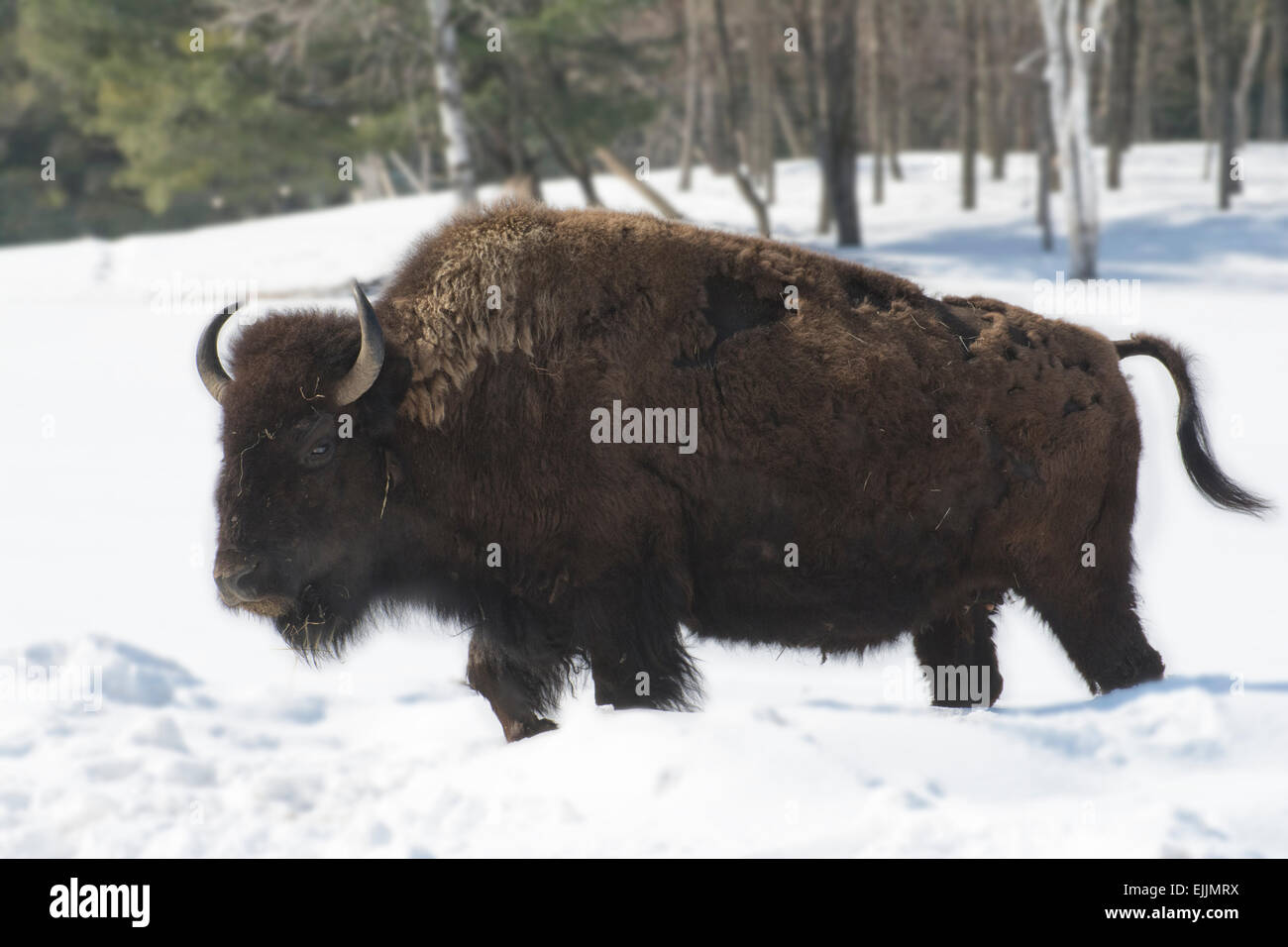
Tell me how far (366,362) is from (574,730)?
4.70ft

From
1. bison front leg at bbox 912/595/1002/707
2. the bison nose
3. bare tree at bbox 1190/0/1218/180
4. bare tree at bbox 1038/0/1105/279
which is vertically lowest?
bison front leg at bbox 912/595/1002/707

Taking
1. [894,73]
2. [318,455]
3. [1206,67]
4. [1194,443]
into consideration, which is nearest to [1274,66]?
[1206,67]

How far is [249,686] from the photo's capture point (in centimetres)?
593

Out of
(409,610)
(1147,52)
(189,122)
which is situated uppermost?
(1147,52)

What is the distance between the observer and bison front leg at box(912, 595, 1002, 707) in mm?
5477

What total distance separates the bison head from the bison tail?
116 inches

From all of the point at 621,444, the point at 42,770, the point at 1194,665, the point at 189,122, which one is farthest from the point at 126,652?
the point at 189,122

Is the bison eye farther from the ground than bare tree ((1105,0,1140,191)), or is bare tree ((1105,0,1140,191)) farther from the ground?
bare tree ((1105,0,1140,191))

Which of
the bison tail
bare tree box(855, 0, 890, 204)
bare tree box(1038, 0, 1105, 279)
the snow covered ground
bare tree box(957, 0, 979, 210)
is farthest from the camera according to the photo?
bare tree box(855, 0, 890, 204)

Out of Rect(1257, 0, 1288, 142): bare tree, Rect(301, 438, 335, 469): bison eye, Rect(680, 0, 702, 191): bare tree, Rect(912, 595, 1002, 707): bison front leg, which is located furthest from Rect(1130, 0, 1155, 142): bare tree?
Rect(301, 438, 335, 469): bison eye

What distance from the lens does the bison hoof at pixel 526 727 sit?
4.79 m

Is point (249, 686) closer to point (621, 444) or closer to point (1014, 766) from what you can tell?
point (621, 444)

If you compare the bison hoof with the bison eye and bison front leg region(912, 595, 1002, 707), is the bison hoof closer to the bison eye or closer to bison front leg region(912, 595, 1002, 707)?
the bison eye

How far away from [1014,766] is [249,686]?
11.1 ft
